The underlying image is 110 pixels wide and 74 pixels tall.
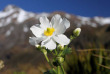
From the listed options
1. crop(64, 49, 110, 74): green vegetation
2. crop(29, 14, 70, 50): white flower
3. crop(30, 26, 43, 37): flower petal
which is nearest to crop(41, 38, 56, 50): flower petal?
crop(29, 14, 70, 50): white flower

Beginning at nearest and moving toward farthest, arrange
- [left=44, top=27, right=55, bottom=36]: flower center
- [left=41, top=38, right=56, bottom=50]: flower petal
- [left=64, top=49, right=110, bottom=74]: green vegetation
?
[left=41, top=38, right=56, bottom=50]: flower petal
[left=44, top=27, right=55, bottom=36]: flower center
[left=64, top=49, right=110, bottom=74]: green vegetation

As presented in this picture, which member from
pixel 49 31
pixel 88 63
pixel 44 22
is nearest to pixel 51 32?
pixel 49 31

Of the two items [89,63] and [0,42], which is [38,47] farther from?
[0,42]

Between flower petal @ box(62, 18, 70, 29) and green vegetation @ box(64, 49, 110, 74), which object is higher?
flower petal @ box(62, 18, 70, 29)

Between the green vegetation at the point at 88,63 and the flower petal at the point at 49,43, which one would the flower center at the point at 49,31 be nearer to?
the flower petal at the point at 49,43

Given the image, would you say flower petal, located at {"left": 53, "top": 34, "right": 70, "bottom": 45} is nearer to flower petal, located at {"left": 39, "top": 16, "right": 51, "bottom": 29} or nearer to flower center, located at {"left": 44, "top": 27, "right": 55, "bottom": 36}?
flower center, located at {"left": 44, "top": 27, "right": 55, "bottom": 36}

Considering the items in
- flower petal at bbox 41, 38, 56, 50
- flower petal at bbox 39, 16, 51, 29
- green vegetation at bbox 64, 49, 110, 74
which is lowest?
green vegetation at bbox 64, 49, 110, 74

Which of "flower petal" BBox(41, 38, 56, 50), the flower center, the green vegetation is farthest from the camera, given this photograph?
the green vegetation

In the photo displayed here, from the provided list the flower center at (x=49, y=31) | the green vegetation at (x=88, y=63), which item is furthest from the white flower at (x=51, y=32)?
the green vegetation at (x=88, y=63)

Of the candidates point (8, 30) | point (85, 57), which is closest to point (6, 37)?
point (8, 30)

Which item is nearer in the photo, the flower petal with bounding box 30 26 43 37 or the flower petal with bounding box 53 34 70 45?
the flower petal with bounding box 53 34 70 45
